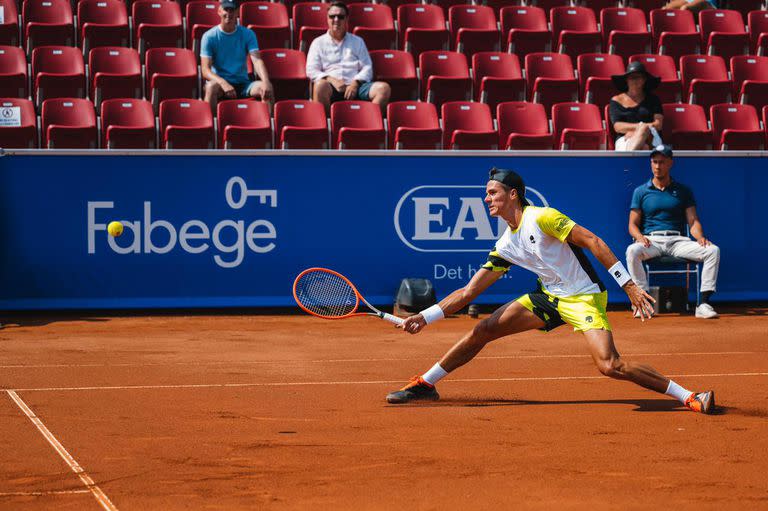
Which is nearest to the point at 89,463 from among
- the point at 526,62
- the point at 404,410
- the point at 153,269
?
the point at 404,410

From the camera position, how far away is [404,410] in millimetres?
6848

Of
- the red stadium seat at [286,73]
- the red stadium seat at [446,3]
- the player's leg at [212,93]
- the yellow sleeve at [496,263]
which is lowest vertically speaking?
the yellow sleeve at [496,263]

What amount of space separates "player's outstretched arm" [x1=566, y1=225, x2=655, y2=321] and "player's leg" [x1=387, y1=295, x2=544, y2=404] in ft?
1.88

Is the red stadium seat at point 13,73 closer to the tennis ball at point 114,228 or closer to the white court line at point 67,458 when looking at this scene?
the tennis ball at point 114,228

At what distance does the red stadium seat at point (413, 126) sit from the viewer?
12.6 meters

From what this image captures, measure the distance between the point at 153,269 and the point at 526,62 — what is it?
A: 18.4ft

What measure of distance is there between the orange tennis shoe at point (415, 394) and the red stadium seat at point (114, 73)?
7.24 meters

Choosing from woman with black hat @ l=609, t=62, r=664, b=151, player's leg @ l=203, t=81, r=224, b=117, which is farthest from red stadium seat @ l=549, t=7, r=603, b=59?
player's leg @ l=203, t=81, r=224, b=117

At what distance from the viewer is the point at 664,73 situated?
14.8 metres

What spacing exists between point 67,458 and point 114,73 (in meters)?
8.53

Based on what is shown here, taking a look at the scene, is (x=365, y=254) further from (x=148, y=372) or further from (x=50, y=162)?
(x=148, y=372)

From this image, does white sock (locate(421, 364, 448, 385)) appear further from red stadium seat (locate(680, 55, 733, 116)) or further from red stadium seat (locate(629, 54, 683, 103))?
red stadium seat (locate(680, 55, 733, 116))

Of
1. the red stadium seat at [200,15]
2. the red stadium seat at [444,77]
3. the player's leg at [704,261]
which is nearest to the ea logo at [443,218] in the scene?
the player's leg at [704,261]

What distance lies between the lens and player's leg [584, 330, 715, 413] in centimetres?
661
